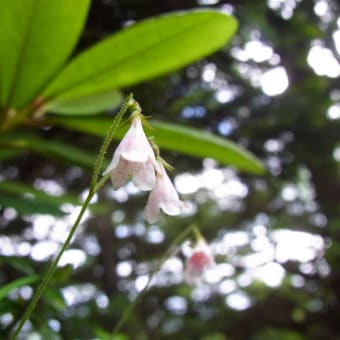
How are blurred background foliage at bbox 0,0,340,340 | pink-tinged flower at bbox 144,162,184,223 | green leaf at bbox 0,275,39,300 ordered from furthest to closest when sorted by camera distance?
blurred background foliage at bbox 0,0,340,340 → green leaf at bbox 0,275,39,300 → pink-tinged flower at bbox 144,162,184,223

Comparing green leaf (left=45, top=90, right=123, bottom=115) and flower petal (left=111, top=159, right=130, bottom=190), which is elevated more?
green leaf (left=45, top=90, right=123, bottom=115)

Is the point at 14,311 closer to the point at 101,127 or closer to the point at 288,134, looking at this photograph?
the point at 101,127

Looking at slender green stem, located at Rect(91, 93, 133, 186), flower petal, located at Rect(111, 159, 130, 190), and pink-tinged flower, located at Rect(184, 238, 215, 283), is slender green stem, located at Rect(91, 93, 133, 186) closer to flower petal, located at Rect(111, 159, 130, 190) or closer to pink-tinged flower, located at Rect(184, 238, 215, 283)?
flower petal, located at Rect(111, 159, 130, 190)

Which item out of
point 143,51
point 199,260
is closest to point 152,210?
point 199,260

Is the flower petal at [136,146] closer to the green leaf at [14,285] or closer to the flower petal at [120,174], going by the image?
the flower petal at [120,174]

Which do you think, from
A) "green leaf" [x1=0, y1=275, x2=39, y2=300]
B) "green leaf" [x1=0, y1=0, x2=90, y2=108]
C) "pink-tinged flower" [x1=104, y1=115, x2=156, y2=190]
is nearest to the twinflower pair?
"pink-tinged flower" [x1=104, y1=115, x2=156, y2=190]

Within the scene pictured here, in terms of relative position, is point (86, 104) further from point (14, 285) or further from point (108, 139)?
point (108, 139)

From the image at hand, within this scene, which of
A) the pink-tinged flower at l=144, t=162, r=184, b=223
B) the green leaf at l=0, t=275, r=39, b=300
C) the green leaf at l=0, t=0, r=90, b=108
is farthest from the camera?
the green leaf at l=0, t=0, r=90, b=108

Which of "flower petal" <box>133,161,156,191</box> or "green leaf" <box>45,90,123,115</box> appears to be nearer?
"flower petal" <box>133,161,156,191</box>
